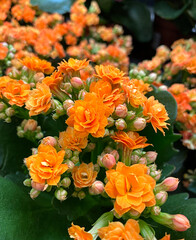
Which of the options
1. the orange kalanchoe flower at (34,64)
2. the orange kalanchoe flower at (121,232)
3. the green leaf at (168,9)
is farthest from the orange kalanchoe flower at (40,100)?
the green leaf at (168,9)

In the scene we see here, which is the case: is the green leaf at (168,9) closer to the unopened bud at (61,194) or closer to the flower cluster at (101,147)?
the flower cluster at (101,147)

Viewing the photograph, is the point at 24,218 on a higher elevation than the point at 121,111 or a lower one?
lower

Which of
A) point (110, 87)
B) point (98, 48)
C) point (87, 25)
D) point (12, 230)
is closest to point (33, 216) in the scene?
point (12, 230)

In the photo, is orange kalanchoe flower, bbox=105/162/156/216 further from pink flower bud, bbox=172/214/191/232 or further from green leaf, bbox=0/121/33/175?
green leaf, bbox=0/121/33/175

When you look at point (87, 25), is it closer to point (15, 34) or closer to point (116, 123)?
point (15, 34)

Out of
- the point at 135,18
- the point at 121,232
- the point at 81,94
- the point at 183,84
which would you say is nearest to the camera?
the point at 121,232

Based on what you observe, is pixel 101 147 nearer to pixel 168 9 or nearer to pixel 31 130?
pixel 31 130

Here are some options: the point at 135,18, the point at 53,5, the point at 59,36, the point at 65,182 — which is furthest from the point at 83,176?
the point at 135,18
